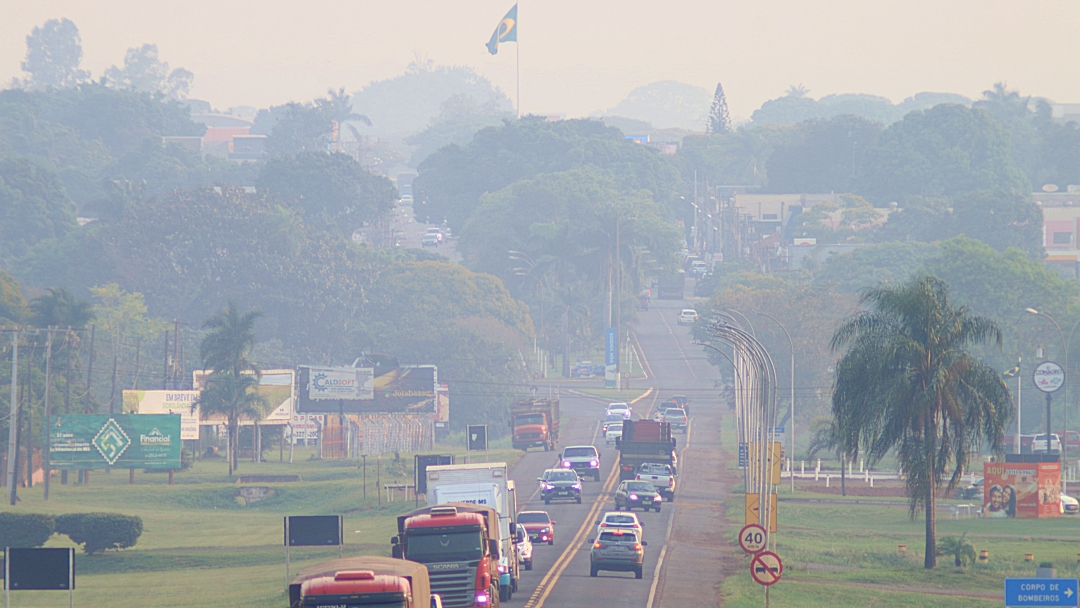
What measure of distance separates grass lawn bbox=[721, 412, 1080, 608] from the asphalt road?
146cm

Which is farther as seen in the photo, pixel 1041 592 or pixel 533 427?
pixel 533 427

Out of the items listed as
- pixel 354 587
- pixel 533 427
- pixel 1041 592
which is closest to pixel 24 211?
pixel 533 427

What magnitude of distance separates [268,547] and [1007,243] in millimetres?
127200

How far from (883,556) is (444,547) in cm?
2080

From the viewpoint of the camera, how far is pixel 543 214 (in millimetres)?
183375

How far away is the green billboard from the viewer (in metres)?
72.6

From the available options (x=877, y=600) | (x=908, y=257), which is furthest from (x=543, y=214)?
(x=877, y=600)

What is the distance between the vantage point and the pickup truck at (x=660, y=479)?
64.8 m

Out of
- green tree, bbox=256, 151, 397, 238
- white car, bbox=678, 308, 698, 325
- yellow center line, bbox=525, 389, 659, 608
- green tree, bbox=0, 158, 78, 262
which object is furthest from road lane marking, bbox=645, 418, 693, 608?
green tree, bbox=256, 151, 397, 238

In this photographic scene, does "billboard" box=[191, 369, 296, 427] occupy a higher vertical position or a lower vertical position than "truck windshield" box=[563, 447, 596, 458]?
higher

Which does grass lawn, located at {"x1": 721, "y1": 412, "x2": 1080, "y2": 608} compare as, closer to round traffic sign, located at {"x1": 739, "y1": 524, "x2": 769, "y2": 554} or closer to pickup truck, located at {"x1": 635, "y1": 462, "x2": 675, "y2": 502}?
pickup truck, located at {"x1": 635, "y1": 462, "x2": 675, "y2": 502}

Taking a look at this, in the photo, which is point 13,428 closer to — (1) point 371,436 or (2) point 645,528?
(2) point 645,528

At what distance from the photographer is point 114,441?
7344cm

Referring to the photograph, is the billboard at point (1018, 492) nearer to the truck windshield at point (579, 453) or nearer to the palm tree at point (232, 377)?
the truck windshield at point (579, 453)
